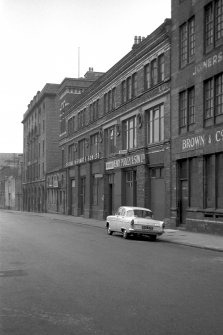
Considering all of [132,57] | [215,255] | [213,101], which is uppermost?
[132,57]

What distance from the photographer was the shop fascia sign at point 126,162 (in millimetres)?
34312

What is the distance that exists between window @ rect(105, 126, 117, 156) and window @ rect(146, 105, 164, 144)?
7627 mm

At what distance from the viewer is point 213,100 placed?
82.3 ft

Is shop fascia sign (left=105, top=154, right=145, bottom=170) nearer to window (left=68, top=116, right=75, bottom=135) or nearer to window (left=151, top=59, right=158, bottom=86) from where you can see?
window (left=151, top=59, right=158, bottom=86)

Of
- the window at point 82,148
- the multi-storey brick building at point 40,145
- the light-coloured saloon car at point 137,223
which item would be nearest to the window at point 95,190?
the window at point 82,148

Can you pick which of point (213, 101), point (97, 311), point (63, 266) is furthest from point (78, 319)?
point (213, 101)

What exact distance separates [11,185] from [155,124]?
3273 inches

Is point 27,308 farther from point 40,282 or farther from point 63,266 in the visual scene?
point 63,266

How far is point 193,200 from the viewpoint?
27156mm

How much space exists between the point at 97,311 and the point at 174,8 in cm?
2488

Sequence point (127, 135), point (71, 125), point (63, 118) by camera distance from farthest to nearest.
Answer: point (63, 118)
point (71, 125)
point (127, 135)

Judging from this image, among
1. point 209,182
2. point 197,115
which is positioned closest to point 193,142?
point 197,115

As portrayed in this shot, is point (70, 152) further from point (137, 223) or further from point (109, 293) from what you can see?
point (109, 293)

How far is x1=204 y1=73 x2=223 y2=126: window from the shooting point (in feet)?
80.8
